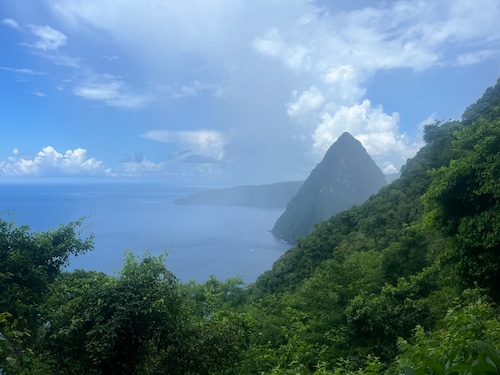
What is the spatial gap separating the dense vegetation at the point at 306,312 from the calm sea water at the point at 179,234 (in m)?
2.84

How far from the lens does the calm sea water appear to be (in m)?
56.7

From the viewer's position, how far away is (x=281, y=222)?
99062mm

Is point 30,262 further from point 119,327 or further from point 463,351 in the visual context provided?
point 463,351

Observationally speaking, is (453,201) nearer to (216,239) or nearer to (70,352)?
(70,352)

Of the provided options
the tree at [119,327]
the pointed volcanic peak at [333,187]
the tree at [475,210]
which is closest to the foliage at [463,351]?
the tree at [119,327]

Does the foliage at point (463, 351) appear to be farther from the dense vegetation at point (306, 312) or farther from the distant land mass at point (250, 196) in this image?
the distant land mass at point (250, 196)

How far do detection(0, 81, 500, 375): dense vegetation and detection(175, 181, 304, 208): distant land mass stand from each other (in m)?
145

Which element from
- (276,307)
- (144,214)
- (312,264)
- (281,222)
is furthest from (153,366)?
(144,214)

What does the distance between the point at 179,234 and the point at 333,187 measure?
132 feet

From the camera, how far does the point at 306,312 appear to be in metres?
11.2

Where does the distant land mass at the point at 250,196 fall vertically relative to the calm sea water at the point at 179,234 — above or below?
above

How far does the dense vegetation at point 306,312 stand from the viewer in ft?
11.7

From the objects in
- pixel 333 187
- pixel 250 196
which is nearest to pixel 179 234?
pixel 333 187

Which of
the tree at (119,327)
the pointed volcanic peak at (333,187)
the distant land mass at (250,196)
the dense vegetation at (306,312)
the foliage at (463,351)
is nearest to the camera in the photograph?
the foliage at (463,351)
